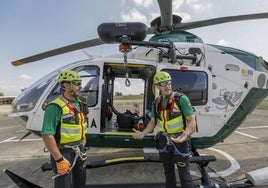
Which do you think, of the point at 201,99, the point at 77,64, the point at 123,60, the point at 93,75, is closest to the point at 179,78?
the point at 201,99

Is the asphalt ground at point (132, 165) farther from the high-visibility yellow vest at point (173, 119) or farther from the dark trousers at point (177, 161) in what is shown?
the high-visibility yellow vest at point (173, 119)

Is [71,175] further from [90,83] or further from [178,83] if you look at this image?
[178,83]

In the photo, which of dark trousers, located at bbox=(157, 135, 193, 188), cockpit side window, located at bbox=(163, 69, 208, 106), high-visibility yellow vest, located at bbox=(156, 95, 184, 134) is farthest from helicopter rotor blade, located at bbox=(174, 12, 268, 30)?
dark trousers, located at bbox=(157, 135, 193, 188)

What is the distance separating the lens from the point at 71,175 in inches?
135

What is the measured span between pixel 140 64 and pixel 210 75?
148 centimetres

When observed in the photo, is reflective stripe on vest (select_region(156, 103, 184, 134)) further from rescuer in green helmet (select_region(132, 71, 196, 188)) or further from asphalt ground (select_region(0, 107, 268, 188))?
asphalt ground (select_region(0, 107, 268, 188))

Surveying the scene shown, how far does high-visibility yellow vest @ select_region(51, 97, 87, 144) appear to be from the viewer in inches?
125

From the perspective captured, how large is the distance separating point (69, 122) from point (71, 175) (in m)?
0.72

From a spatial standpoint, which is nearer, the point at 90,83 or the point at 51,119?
the point at 51,119

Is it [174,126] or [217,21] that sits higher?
[217,21]

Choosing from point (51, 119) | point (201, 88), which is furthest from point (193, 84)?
point (51, 119)

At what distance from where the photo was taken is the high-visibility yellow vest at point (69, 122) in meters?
3.18

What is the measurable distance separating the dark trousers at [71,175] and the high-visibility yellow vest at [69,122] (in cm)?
15

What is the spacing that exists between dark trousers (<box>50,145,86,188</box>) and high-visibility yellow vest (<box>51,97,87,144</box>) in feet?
0.49
